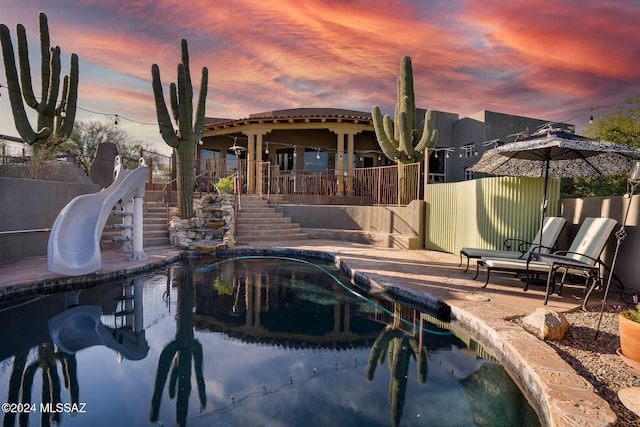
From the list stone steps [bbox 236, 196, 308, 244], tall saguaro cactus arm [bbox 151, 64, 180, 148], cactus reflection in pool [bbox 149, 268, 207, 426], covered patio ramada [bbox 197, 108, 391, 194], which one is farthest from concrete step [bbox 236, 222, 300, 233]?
cactus reflection in pool [bbox 149, 268, 207, 426]

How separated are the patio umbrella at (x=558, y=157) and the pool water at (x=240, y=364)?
2.94 metres

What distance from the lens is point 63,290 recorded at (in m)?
5.57

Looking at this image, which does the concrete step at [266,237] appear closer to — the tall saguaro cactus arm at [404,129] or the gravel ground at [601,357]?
the tall saguaro cactus arm at [404,129]

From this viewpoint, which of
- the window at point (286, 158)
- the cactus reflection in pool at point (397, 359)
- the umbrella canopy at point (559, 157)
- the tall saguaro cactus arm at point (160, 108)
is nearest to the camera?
the cactus reflection in pool at point (397, 359)

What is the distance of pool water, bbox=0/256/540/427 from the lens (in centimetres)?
263

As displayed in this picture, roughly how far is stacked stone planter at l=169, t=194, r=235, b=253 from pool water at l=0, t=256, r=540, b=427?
12.1ft

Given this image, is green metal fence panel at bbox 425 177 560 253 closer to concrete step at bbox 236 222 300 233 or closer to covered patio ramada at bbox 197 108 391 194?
concrete step at bbox 236 222 300 233

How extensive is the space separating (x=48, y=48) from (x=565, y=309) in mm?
15174

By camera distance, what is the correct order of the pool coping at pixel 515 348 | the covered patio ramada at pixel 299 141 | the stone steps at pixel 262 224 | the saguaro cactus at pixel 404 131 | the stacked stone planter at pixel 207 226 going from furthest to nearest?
the covered patio ramada at pixel 299 141, the stone steps at pixel 262 224, the saguaro cactus at pixel 404 131, the stacked stone planter at pixel 207 226, the pool coping at pixel 515 348

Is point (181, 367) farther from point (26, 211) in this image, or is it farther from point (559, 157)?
point (559, 157)

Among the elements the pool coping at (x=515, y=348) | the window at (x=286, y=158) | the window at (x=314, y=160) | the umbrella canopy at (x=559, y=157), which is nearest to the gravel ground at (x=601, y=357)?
the pool coping at (x=515, y=348)

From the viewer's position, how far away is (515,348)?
10.2 feet

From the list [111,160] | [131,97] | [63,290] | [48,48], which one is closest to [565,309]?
[63,290]

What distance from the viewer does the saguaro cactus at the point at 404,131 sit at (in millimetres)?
10953
